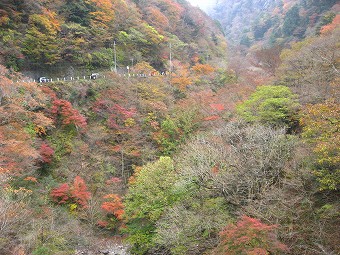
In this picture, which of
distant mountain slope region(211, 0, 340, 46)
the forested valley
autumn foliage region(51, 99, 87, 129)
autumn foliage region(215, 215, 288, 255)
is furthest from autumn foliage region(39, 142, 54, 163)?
distant mountain slope region(211, 0, 340, 46)

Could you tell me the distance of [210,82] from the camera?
32.3m

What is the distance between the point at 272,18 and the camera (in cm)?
6975

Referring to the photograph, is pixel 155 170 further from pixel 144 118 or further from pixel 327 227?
pixel 144 118

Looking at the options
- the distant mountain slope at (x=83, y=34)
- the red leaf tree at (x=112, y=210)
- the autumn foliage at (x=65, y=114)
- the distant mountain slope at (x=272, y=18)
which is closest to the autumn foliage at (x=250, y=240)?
the red leaf tree at (x=112, y=210)

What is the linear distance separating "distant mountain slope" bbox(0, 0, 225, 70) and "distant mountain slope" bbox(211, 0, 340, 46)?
21174mm

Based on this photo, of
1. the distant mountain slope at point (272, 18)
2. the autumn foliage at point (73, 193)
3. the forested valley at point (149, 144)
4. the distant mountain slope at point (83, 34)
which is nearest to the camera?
the forested valley at point (149, 144)

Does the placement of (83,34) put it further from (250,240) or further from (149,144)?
(250,240)

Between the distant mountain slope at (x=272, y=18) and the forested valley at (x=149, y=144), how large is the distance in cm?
1411

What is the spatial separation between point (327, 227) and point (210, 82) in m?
24.0

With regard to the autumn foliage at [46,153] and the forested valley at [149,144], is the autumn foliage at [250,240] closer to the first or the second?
the forested valley at [149,144]

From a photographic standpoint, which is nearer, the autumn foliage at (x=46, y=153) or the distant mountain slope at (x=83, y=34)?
the autumn foliage at (x=46, y=153)

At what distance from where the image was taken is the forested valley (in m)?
10.9

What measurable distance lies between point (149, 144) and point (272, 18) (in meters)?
62.6

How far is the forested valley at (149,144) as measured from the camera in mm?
10852
